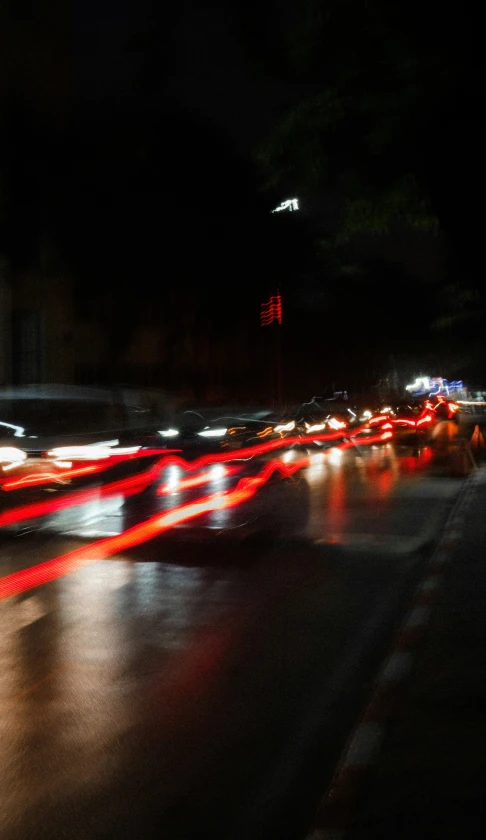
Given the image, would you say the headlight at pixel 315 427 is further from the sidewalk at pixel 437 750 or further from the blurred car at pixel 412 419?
the sidewalk at pixel 437 750

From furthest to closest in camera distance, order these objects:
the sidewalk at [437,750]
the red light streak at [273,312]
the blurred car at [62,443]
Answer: the red light streak at [273,312] → the blurred car at [62,443] → the sidewalk at [437,750]

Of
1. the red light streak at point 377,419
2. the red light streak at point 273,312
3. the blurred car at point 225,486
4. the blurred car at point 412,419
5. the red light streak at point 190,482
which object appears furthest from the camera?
the red light streak at point 273,312

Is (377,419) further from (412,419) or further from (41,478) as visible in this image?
(41,478)

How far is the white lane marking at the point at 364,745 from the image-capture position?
4707mm

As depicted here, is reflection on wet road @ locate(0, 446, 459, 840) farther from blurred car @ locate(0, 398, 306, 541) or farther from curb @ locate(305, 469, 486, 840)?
blurred car @ locate(0, 398, 306, 541)

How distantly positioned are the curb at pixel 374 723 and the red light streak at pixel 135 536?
369 centimetres

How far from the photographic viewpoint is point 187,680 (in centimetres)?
641

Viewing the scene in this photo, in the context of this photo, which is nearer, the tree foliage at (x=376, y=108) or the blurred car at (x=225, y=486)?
the tree foliage at (x=376, y=108)

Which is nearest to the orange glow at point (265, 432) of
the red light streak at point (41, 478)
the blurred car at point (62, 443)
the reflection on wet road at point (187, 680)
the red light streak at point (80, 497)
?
the red light streak at point (80, 497)

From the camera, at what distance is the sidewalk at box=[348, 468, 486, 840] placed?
157 inches

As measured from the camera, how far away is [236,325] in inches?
1688

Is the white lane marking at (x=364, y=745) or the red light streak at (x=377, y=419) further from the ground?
the red light streak at (x=377, y=419)

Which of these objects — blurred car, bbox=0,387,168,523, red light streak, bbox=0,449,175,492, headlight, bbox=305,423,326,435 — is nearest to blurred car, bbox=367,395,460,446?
headlight, bbox=305,423,326,435

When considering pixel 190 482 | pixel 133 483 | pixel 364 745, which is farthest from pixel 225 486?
pixel 364 745
